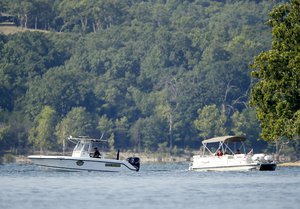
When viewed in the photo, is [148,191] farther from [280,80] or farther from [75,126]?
[75,126]

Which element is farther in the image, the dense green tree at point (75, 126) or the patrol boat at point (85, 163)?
the dense green tree at point (75, 126)

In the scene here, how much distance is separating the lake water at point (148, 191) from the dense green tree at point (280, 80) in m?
3.84

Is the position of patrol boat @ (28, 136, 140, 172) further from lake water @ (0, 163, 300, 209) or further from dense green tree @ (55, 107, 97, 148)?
dense green tree @ (55, 107, 97, 148)

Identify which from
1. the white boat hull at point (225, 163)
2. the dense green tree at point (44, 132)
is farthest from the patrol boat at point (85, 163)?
the dense green tree at point (44, 132)

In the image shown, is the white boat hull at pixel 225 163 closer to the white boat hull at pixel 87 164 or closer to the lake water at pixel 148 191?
the lake water at pixel 148 191

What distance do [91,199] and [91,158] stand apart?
34167 millimetres

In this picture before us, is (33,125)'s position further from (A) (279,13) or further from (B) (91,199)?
(B) (91,199)

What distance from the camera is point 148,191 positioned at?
232 ft

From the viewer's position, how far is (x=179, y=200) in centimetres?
6338

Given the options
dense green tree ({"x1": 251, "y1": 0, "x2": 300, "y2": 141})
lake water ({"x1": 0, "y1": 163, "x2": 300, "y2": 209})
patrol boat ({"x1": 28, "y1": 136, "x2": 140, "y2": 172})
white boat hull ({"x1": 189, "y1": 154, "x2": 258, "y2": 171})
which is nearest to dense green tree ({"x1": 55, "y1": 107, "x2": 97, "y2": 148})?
white boat hull ({"x1": 189, "y1": 154, "x2": 258, "y2": 171})

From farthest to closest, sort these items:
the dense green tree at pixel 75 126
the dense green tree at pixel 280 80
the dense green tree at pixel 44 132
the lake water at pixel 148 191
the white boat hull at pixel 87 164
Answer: the dense green tree at pixel 75 126, the dense green tree at pixel 44 132, the white boat hull at pixel 87 164, the dense green tree at pixel 280 80, the lake water at pixel 148 191

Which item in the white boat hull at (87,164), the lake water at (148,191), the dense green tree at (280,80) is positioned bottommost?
the lake water at (148,191)

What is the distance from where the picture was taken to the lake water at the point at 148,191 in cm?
6100

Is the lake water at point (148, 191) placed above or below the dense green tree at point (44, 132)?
below
